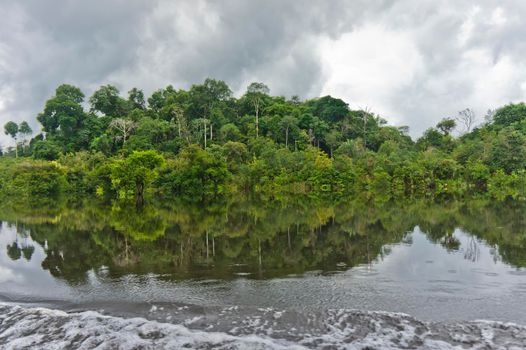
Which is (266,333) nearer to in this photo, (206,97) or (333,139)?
(333,139)

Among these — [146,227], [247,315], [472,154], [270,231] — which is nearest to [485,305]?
[247,315]

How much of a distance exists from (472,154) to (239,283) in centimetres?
4335

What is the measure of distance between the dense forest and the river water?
60.5 feet

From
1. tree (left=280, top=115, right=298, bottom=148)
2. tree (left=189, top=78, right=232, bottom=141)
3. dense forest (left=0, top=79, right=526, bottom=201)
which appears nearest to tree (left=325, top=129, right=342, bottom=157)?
dense forest (left=0, top=79, right=526, bottom=201)

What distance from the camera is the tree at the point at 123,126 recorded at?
4922cm

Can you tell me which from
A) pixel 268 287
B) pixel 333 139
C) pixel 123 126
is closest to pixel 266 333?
pixel 268 287

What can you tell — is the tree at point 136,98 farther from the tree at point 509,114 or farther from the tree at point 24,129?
the tree at point 509,114

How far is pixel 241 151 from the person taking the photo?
42.6m

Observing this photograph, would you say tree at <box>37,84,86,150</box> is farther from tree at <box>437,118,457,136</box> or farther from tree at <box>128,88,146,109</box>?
tree at <box>437,118,457,136</box>

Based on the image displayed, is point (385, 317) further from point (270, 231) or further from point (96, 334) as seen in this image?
point (270, 231)

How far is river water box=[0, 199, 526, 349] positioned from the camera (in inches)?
203

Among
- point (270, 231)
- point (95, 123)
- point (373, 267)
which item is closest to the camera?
point (373, 267)

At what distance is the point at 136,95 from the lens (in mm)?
62125

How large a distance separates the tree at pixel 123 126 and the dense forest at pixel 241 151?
0.59 feet
